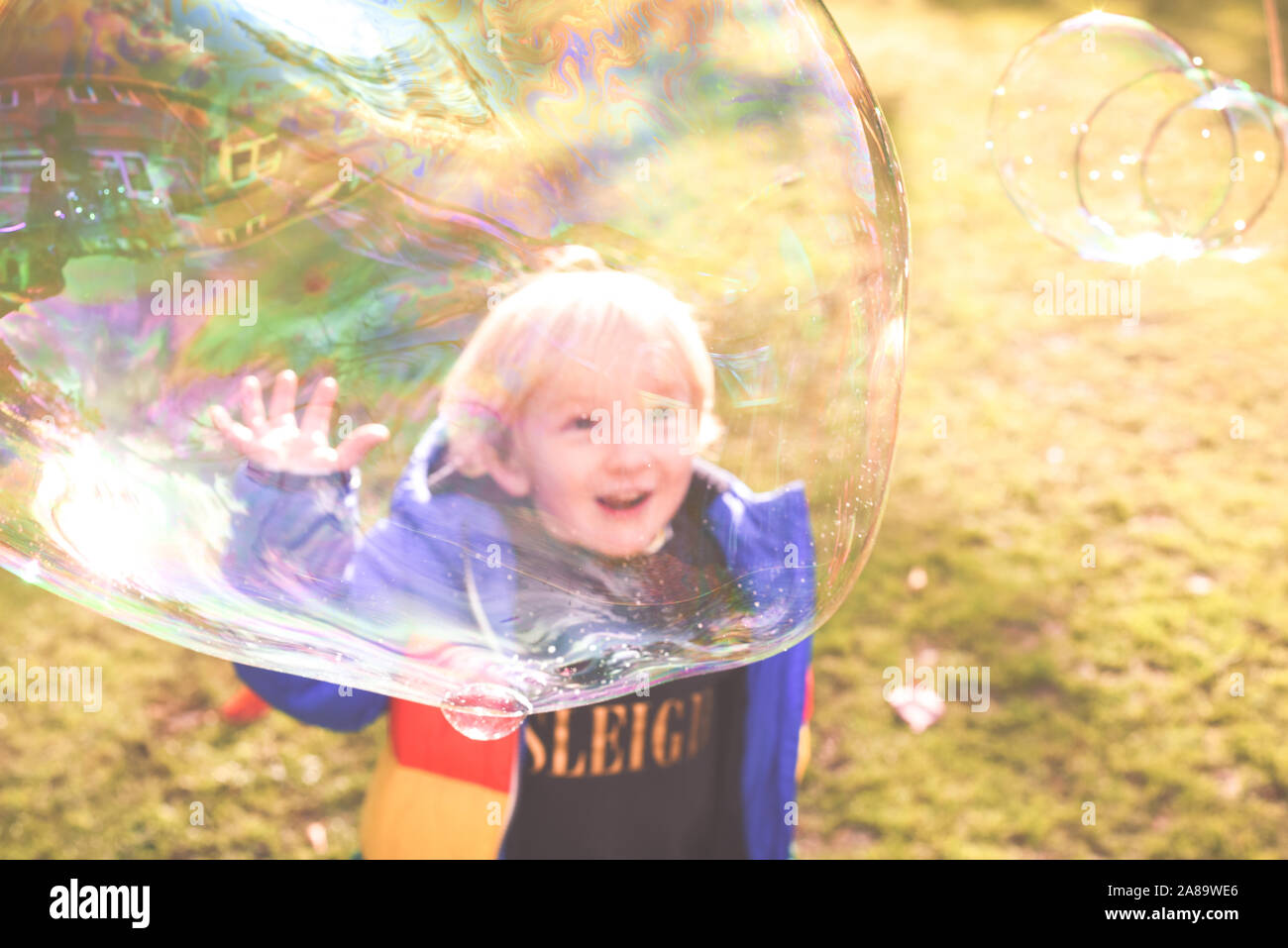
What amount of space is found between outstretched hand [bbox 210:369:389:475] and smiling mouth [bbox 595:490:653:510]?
0.28 metres

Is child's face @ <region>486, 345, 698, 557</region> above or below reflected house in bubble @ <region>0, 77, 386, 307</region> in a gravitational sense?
below

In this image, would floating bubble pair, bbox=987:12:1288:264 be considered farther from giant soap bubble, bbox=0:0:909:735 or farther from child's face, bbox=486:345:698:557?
child's face, bbox=486:345:698:557

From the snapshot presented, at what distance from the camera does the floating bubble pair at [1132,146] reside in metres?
3.08

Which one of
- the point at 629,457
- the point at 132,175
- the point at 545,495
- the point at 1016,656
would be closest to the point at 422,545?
the point at 545,495

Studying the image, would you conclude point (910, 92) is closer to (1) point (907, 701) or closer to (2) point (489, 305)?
(1) point (907, 701)

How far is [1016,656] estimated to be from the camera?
3.54 meters

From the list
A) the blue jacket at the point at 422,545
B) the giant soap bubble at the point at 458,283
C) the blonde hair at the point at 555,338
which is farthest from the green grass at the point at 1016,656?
the blonde hair at the point at 555,338

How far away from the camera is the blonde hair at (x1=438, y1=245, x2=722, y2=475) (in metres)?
1.37

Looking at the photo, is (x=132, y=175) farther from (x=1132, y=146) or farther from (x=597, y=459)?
(x=1132, y=146)

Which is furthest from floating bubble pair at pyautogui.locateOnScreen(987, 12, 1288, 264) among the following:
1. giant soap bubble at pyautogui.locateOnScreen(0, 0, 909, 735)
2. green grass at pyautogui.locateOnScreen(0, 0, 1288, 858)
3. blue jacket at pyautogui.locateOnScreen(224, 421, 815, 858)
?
blue jacket at pyautogui.locateOnScreen(224, 421, 815, 858)

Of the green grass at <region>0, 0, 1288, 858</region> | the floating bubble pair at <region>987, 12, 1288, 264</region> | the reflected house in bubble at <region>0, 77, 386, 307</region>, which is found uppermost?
the floating bubble pair at <region>987, 12, 1288, 264</region>

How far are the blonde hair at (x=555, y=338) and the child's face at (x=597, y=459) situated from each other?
0.06 ft

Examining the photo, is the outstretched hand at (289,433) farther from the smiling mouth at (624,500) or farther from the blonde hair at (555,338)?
the smiling mouth at (624,500)

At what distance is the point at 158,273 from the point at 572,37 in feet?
1.90
